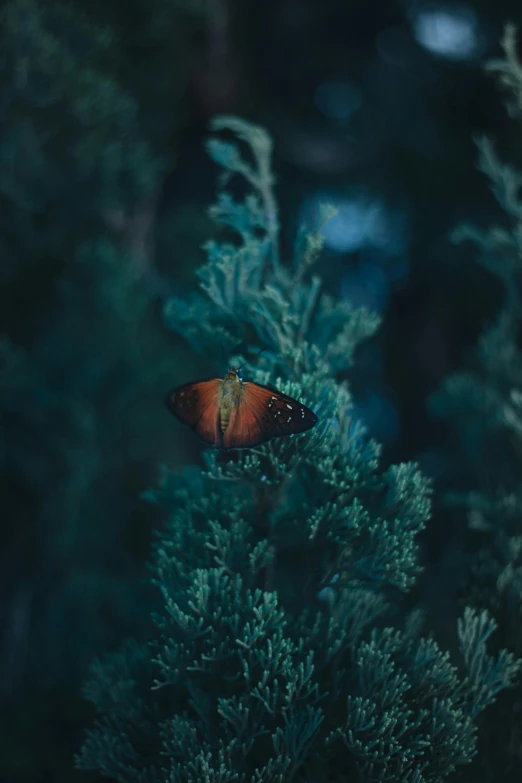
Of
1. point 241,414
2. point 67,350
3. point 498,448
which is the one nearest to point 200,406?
point 241,414

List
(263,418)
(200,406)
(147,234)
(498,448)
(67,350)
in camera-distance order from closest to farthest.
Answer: (263,418) → (200,406) → (498,448) → (67,350) → (147,234)

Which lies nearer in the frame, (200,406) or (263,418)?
(263,418)

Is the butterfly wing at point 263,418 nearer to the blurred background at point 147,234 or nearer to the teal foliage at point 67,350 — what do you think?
the blurred background at point 147,234

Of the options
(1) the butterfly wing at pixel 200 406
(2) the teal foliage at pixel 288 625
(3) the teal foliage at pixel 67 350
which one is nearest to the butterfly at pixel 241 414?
(1) the butterfly wing at pixel 200 406

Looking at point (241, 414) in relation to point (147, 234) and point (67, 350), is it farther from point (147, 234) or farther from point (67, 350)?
point (147, 234)

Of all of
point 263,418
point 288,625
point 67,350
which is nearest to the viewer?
point 263,418

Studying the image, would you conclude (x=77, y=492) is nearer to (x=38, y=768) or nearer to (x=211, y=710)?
(x=38, y=768)
